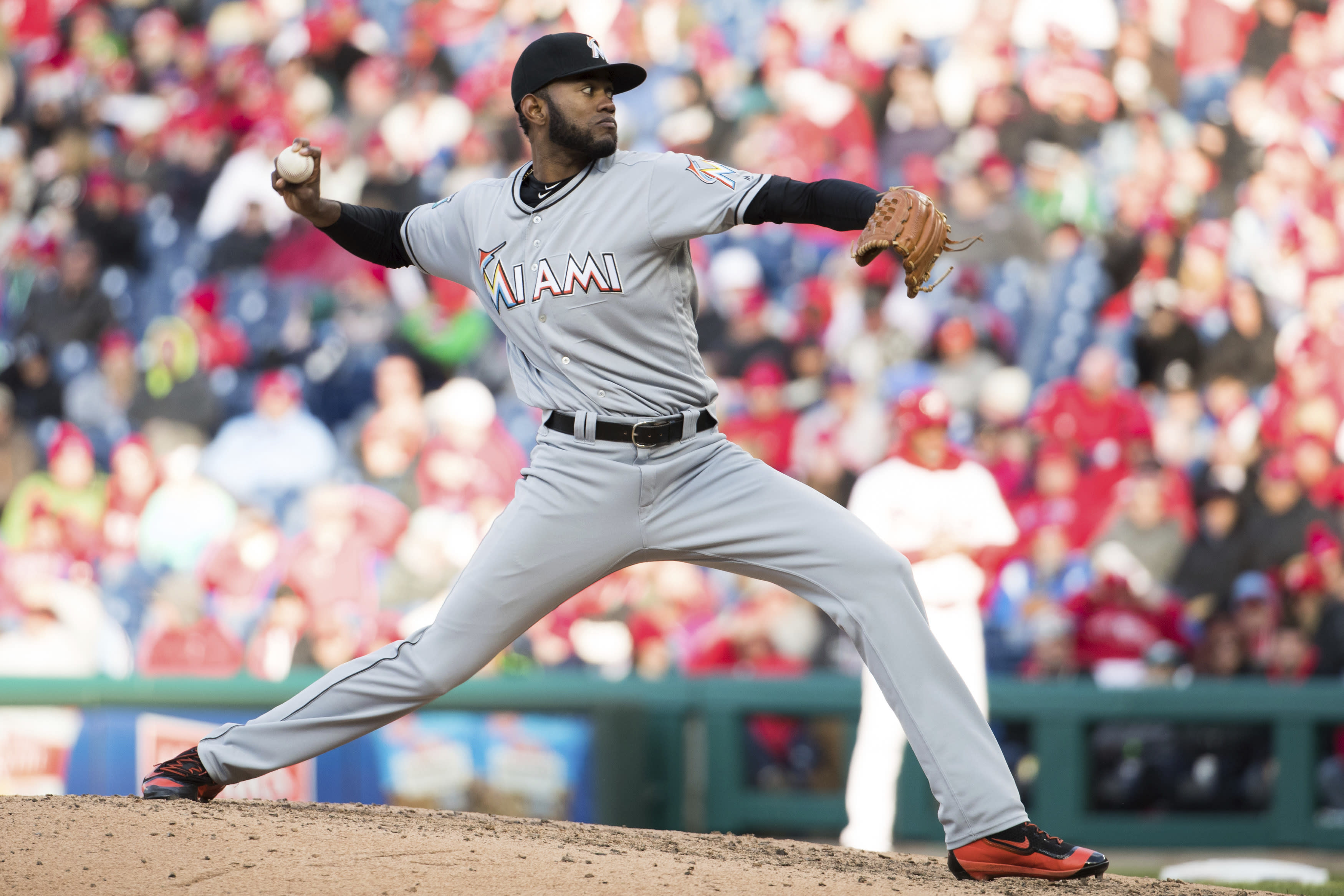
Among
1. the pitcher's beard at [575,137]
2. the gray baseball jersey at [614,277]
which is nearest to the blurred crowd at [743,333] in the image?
the gray baseball jersey at [614,277]

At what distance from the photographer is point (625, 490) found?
319 centimetres

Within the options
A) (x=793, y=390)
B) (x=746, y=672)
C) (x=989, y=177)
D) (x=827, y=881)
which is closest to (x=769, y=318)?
(x=793, y=390)

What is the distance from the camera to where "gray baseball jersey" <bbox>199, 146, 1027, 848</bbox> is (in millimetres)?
3125

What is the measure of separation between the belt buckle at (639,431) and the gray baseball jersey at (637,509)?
1 cm

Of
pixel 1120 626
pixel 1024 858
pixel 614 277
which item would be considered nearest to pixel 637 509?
pixel 614 277

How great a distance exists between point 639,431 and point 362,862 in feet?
3.46

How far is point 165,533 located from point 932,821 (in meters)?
4.44

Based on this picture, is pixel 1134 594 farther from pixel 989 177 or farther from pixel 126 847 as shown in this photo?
pixel 126 847

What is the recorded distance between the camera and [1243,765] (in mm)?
6188

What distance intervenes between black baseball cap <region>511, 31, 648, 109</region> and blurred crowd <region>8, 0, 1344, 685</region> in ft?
11.0

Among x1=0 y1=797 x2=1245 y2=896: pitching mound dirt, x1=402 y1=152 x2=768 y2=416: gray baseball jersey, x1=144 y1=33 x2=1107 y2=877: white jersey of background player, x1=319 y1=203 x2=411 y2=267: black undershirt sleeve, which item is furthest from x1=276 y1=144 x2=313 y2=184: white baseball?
x1=0 y1=797 x2=1245 y2=896: pitching mound dirt

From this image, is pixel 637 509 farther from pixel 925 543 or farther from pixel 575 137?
pixel 925 543

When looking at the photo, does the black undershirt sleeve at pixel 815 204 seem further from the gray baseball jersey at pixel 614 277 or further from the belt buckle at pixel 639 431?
the belt buckle at pixel 639 431

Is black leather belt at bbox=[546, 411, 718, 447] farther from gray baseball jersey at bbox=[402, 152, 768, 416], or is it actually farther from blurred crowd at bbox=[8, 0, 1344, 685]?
blurred crowd at bbox=[8, 0, 1344, 685]
